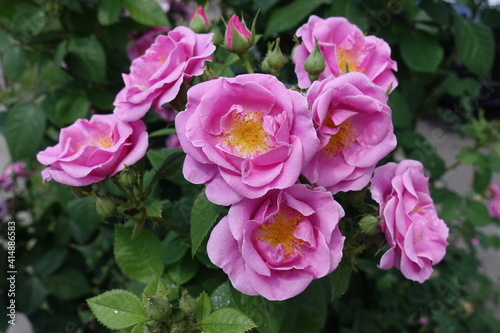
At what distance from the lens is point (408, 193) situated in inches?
29.6

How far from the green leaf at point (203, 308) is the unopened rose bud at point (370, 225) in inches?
11.3

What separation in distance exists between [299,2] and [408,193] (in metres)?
0.74

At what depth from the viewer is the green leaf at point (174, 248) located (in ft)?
3.05

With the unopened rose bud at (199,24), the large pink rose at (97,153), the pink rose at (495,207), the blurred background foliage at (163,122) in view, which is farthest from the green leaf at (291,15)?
the pink rose at (495,207)

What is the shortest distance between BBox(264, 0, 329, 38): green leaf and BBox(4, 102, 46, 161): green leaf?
76 cm

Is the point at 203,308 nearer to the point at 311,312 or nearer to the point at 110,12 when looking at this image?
the point at 311,312

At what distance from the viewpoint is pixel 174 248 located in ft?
3.21

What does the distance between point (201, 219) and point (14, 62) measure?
1.10 metres

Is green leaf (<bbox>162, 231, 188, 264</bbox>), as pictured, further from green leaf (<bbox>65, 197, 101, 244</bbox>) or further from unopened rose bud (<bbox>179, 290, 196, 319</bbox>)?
green leaf (<bbox>65, 197, 101, 244</bbox>)

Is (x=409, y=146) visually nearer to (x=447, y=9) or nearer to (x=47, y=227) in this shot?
(x=447, y=9)

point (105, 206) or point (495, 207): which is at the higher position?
point (105, 206)

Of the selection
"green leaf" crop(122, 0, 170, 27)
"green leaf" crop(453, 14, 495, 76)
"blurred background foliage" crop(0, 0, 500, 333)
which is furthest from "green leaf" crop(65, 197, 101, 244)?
"green leaf" crop(453, 14, 495, 76)

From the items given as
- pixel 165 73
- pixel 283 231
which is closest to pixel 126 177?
pixel 165 73

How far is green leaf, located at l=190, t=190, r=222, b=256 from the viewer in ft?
2.39
